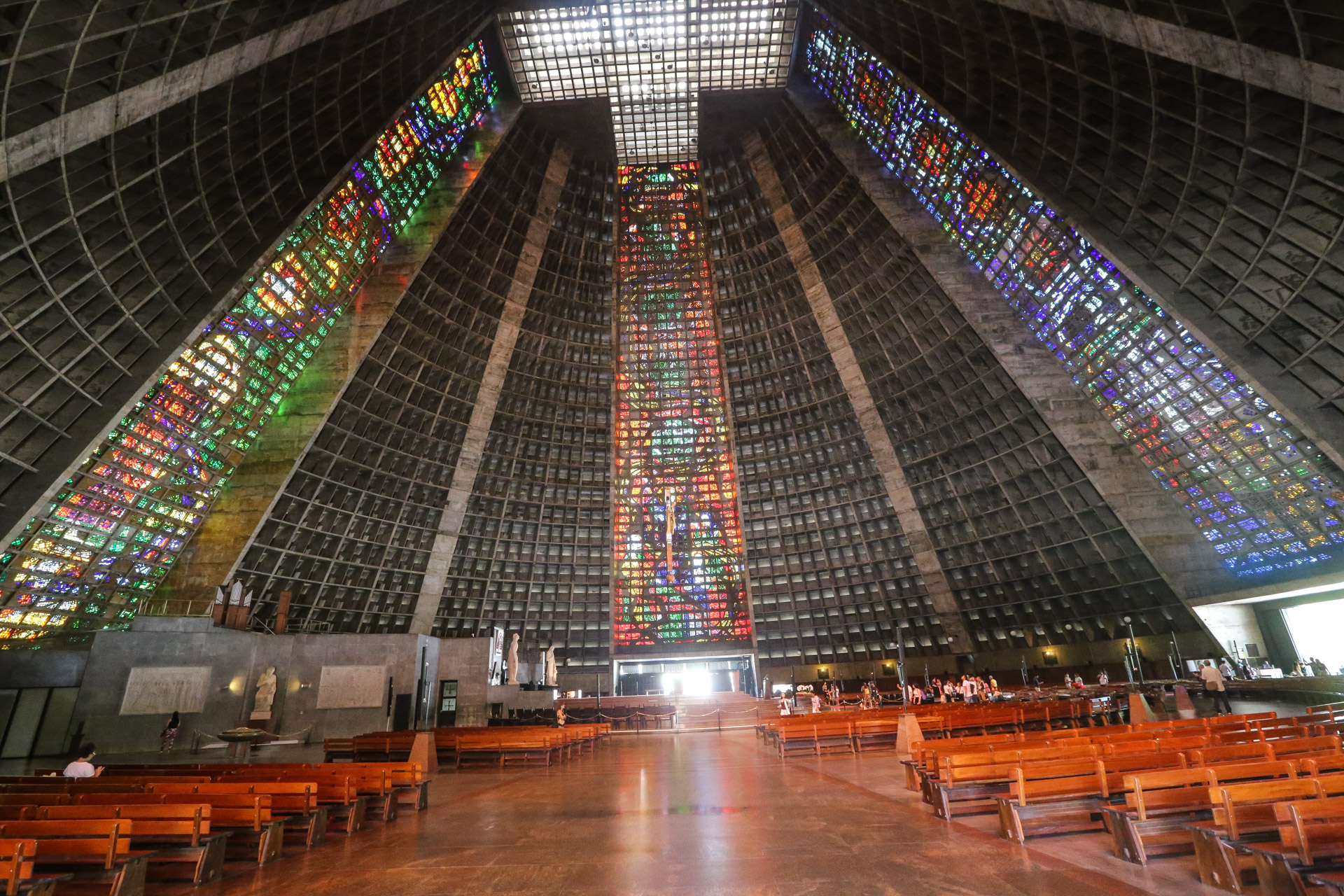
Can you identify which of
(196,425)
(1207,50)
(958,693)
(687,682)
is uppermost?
(1207,50)

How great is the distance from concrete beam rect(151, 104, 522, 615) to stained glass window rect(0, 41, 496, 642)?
24.4 inches

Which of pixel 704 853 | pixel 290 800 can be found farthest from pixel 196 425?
pixel 704 853

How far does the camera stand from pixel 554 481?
38.3m

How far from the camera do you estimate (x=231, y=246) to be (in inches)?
784

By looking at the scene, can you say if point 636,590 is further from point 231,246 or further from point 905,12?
point 905,12

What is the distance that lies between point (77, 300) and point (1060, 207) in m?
29.8

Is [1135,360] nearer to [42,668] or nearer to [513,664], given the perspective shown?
[513,664]

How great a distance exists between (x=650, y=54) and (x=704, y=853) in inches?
1613

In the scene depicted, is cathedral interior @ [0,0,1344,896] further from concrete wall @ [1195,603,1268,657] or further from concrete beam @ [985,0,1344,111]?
concrete wall @ [1195,603,1268,657]

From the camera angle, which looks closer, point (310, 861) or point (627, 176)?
point (310, 861)

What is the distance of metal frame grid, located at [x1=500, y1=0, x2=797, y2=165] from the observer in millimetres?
34188

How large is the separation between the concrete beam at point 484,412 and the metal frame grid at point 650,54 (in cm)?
612

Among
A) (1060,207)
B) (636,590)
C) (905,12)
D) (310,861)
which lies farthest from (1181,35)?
(636,590)

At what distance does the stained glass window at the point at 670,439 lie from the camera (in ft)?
126
